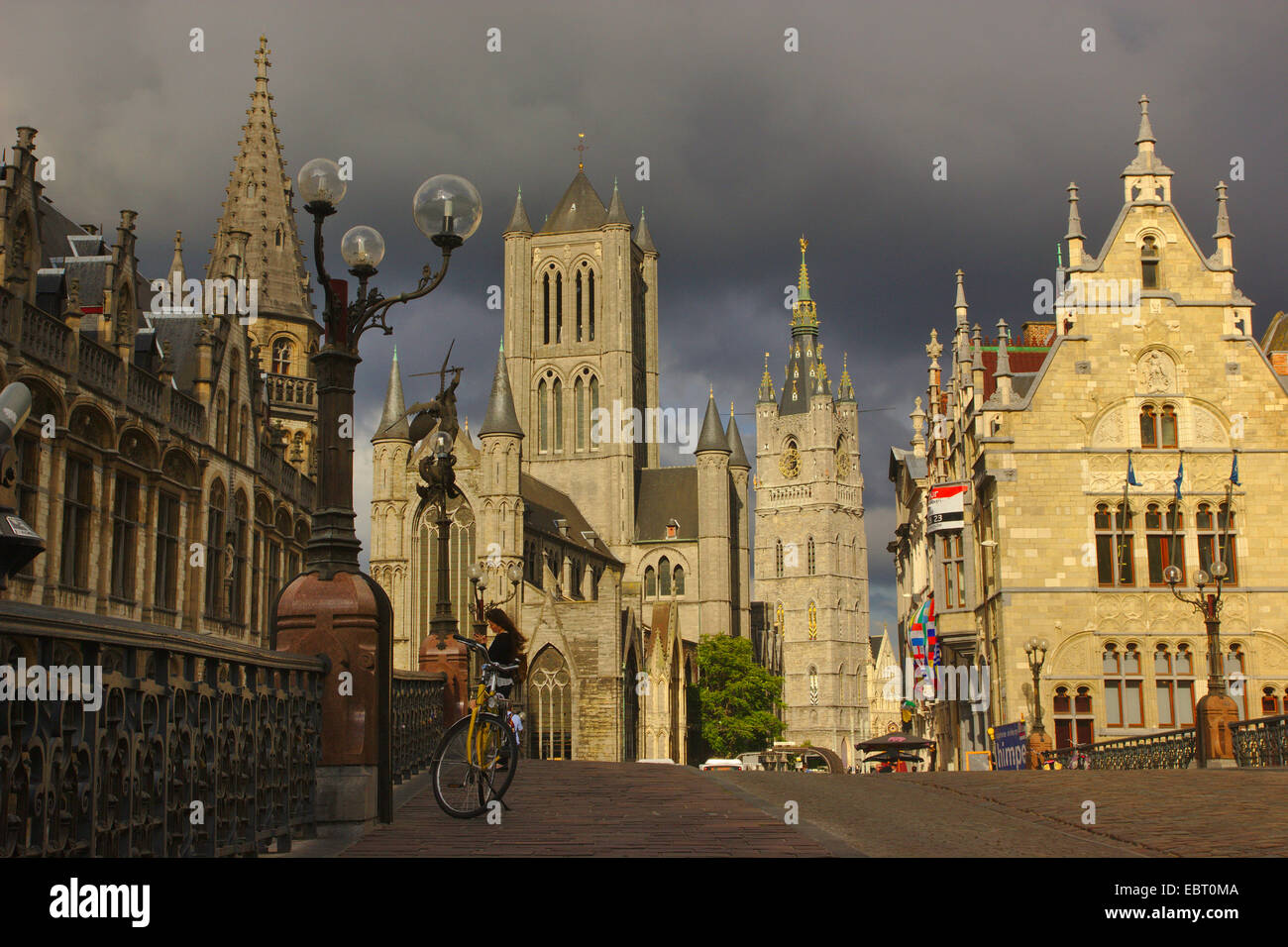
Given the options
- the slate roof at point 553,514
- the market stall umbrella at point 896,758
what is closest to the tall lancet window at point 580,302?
the slate roof at point 553,514

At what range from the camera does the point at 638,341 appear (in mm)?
98375

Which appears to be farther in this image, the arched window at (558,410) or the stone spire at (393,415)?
the arched window at (558,410)

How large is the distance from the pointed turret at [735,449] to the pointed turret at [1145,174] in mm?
62207

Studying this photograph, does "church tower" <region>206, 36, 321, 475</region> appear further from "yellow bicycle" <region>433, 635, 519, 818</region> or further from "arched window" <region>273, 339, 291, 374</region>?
"yellow bicycle" <region>433, 635, 519, 818</region>

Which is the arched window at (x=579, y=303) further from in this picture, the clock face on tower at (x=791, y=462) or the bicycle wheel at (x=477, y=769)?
the bicycle wheel at (x=477, y=769)

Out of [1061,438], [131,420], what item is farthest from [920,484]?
[131,420]

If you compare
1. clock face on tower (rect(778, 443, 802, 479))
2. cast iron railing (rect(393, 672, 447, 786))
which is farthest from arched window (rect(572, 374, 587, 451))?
cast iron railing (rect(393, 672, 447, 786))

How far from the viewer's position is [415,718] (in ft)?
51.7

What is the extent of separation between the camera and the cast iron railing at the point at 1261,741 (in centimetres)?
2198

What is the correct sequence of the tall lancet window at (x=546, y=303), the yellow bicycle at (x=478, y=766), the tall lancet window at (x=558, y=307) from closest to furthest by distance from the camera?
the yellow bicycle at (x=478, y=766) → the tall lancet window at (x=558, y=307) → the tall lancet window at (x=546, y=303)

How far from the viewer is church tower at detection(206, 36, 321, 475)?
175 feet

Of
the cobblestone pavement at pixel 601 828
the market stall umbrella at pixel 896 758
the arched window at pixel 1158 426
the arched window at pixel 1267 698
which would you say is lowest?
the market stall umbrella at pixel 896 758
